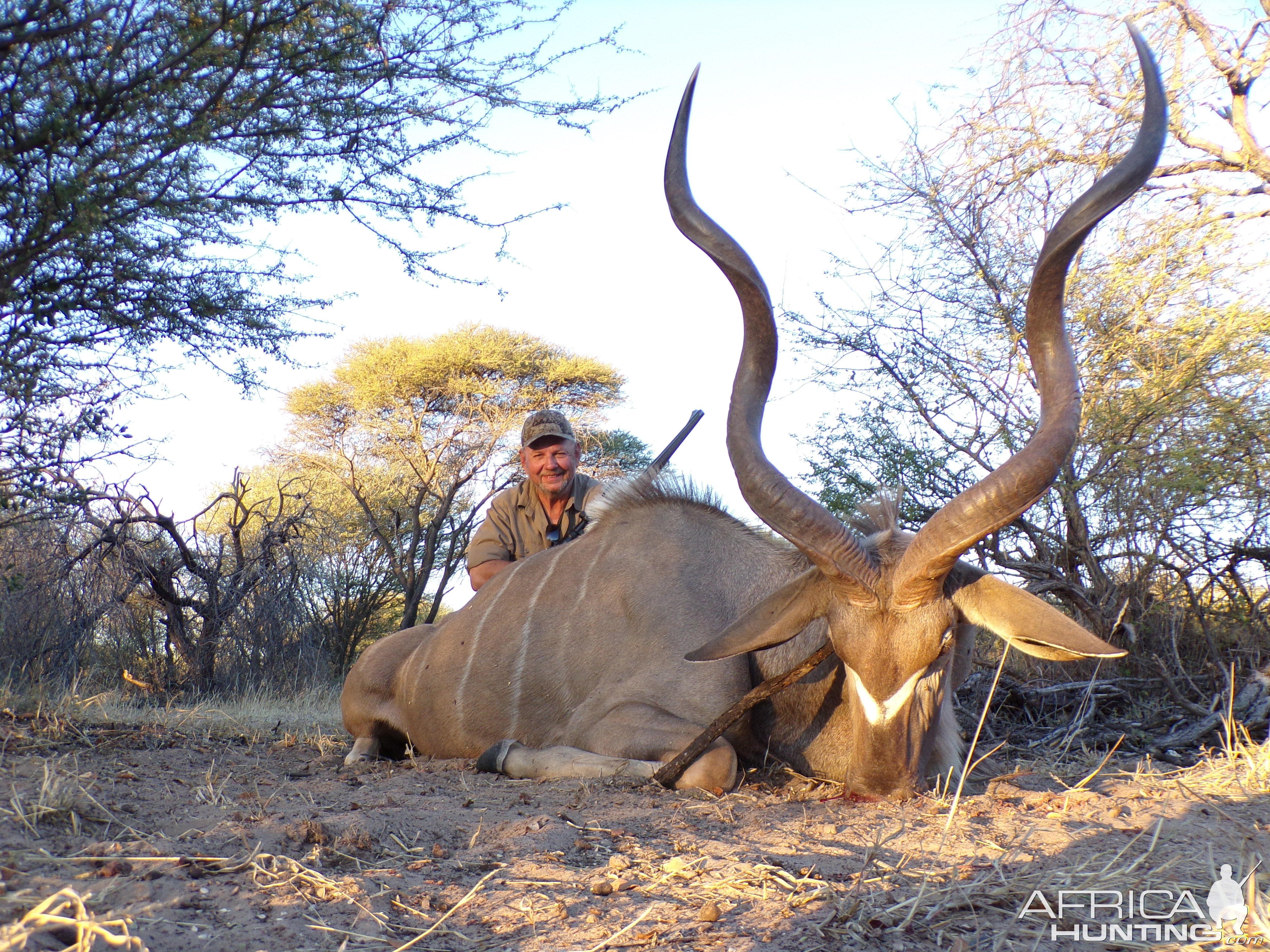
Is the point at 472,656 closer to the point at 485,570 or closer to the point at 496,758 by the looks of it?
the point at 496,758

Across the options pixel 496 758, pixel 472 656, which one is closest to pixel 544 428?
pixel 472 656

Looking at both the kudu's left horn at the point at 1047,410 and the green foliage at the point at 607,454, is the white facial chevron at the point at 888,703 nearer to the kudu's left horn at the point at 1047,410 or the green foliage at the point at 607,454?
the kudu's left horn at the point at 1047,410

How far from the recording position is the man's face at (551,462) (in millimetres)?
5117

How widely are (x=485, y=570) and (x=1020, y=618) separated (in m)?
Result: 3.10

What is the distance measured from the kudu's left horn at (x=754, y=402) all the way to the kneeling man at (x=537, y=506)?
188 centimetres

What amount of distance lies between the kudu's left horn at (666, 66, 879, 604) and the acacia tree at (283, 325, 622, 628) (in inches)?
393

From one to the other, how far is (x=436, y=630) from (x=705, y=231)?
96.4 inches

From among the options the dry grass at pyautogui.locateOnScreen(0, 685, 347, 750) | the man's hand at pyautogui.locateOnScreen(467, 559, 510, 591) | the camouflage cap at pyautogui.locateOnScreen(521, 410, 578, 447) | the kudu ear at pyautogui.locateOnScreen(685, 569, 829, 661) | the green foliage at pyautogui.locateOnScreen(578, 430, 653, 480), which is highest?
the green foliage at pyautogui.locateOnScreen(578, 430, 653, 480)

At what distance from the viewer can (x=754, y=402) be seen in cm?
331

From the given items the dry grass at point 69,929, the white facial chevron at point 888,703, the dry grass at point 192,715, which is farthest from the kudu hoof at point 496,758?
the dry grass at point 69,929

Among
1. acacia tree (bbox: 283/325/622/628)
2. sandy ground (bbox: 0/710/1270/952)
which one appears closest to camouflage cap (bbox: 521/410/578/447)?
sandy ground (bbox: 0/710/1270/952)

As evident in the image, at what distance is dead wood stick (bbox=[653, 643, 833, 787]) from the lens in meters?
3.08

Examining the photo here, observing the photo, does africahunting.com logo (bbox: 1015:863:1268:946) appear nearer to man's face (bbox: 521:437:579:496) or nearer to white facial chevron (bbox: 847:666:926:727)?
white facial chevron (bbox: 847:666:926:727)

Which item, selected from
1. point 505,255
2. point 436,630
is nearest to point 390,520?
point 505,255
